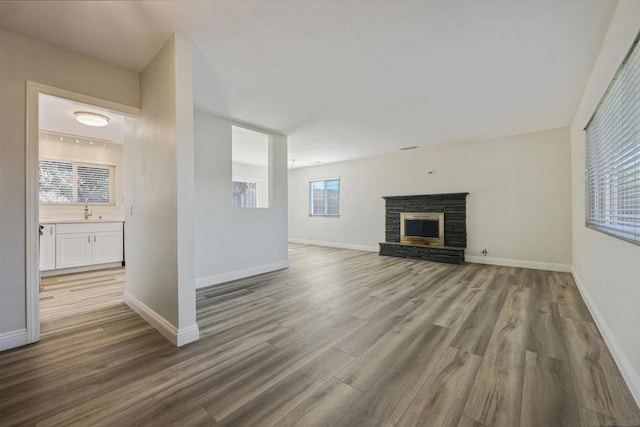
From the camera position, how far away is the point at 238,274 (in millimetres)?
4250

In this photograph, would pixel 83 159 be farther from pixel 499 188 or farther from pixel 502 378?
pixel 499 188

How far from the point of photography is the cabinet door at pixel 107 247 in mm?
4725

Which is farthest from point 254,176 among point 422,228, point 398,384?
point 398,384

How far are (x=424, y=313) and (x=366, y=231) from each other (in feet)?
14.7

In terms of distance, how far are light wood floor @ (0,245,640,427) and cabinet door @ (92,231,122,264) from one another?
1.51 metres

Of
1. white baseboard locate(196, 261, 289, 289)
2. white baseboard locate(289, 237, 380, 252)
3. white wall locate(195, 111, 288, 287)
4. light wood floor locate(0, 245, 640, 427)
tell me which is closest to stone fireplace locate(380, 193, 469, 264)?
white baseboard locate(289, 237, 380, 252)

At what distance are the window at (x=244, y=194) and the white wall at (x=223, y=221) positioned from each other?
3.69 meters

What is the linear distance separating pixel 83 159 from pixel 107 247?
1825 mm

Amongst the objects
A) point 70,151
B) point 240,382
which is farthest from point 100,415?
point 70,151

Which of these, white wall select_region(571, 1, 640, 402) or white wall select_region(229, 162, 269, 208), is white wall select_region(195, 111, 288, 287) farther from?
white wall select_region(571, 1, 640, 402)

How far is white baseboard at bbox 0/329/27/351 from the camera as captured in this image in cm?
210

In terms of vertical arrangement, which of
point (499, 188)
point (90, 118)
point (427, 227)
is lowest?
point (427, 227)

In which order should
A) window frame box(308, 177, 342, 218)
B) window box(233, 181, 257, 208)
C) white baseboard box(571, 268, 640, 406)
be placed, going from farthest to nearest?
window box(233, 181, 257, 208) < window frame box(308, 177, 342, 218) < white baseboard box(571, 268, 640, 406)

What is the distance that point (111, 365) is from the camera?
6.22ft
